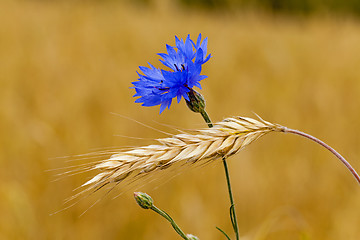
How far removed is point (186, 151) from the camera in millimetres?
555

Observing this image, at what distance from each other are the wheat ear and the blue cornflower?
0.23ft

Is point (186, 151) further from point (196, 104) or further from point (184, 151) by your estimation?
point (196, 104)

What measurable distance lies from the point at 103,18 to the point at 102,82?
7.20 feet

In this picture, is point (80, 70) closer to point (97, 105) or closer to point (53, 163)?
point (97, 105)

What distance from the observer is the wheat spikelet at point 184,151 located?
54 cm

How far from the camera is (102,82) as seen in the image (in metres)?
3.47

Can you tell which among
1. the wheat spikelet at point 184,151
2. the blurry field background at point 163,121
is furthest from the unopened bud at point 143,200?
the blurry field background at point 163,121

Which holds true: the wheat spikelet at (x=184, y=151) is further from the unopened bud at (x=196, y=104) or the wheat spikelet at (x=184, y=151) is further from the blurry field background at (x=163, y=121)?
the blurry field background at (x=163, y=121)

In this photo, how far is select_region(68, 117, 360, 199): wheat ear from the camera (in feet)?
1.76

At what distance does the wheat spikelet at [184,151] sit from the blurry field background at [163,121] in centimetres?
49

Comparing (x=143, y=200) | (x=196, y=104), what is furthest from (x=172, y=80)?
(x=143, y=200)

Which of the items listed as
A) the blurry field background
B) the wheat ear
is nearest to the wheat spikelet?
the wheat ear

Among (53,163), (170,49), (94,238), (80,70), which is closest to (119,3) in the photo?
(80,70)

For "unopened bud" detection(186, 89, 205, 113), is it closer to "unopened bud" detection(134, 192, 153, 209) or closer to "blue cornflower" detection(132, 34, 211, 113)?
"blue cornflower" detection(132, 34, 211, 113)
